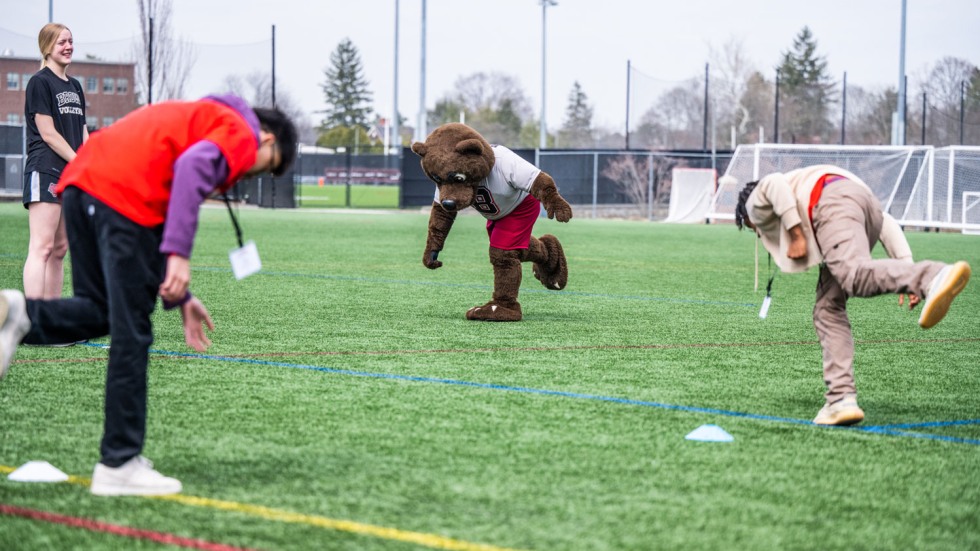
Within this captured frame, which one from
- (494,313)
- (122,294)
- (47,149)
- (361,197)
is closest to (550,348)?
(494,313)

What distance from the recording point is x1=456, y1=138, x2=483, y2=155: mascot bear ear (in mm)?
9234

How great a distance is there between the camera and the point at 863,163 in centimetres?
3005

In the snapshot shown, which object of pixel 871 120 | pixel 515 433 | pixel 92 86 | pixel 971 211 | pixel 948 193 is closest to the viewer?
pixel 515 433

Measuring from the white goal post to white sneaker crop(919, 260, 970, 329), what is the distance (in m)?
23.8

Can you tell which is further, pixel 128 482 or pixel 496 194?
pixel 496 194

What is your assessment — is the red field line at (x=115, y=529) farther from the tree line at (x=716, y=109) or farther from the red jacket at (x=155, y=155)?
the tree line at (x=716, y=109)

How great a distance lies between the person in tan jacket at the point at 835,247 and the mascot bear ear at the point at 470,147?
3.72 metres

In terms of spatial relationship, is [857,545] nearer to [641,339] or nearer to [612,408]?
[612,408]

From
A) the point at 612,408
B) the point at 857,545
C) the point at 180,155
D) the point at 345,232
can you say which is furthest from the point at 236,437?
the point at 345,232

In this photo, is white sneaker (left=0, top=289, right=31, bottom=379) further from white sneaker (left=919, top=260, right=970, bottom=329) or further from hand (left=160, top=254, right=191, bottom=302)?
white sneaker (left=919, top=260, right=970, bottom=329)

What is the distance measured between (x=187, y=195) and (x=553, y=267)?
647cm

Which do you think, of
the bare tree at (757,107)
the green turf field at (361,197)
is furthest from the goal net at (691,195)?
the bare tree at (757,107)

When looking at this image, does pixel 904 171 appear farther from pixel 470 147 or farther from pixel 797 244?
pixel 797 244

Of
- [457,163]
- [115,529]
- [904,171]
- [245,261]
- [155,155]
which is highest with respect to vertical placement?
[904,171]
